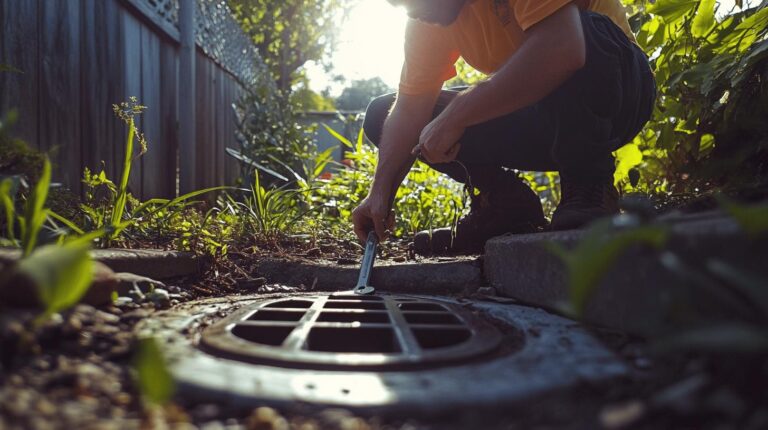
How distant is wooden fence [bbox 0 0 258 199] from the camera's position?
208cm

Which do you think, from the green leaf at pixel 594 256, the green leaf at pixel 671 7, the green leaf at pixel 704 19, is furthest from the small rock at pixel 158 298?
the green leaf at pixel 704 19

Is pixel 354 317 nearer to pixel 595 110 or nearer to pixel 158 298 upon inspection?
pixel 158 298

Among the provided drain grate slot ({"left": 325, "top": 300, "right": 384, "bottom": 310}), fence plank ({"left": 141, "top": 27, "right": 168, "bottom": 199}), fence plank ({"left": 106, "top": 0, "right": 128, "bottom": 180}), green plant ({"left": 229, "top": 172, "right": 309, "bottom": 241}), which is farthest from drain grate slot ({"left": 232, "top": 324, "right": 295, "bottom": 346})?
fence plank ({"left": 141, "top": 27, "right": 168, "bottom": 199})

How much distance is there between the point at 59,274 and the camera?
72 centimetres

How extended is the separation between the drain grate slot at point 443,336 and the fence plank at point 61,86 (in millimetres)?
1578

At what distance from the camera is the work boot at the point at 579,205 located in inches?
67.6

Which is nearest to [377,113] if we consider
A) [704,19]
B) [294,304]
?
[294,304]

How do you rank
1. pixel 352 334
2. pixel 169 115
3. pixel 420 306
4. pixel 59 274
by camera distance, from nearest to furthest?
pixel 59 274
pixel 352 334
pixel 420 306
pixel 169 115

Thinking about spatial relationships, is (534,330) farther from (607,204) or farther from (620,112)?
(620,112)

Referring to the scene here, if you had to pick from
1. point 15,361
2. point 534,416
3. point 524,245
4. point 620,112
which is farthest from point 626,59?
point 15,361

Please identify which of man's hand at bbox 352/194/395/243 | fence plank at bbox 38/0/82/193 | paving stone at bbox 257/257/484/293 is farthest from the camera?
fence plank at bbox 38/0/82/193

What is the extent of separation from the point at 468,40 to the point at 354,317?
1241mm

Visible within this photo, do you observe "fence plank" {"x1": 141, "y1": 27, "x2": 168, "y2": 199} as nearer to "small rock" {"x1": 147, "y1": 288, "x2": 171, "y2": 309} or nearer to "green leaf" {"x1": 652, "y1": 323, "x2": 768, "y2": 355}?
"small rock" {"x1": 147, "y1": 288, "x2": 171, "y2": 309}

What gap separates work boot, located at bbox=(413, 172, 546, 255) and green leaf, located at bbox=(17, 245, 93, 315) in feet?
5.65
